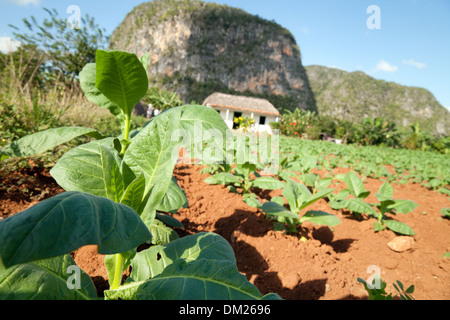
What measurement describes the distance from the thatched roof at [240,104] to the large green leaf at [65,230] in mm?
32147

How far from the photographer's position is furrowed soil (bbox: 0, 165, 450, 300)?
154cm

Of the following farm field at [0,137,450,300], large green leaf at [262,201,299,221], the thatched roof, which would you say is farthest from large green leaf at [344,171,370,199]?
the thatched roof

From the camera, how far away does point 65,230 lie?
1.55 feet

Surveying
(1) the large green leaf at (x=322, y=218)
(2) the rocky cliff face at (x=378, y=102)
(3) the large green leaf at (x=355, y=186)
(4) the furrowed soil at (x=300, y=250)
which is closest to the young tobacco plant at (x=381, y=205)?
(3) the large green leaf at (x=355, y=186)

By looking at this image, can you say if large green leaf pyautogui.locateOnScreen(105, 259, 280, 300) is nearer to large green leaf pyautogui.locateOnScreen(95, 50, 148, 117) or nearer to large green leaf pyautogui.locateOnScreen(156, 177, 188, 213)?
large green leaf pyautogui.locateOnScreen(156, 177, 188, 213)

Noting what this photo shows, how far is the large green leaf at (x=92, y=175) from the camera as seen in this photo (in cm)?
90

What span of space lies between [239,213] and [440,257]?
1906mm

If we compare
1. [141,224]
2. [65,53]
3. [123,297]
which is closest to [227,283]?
[141,224]

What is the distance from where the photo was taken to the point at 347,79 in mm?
95562

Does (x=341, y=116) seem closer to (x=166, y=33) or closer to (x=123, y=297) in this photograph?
(x=166, y=33)

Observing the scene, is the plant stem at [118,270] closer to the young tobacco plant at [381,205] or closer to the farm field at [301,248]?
the farm field at [301,248]

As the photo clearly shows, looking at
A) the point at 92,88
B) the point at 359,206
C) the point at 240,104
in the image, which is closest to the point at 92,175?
the point at 92,88

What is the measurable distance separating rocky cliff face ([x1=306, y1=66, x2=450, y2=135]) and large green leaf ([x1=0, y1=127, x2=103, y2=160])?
298 ft

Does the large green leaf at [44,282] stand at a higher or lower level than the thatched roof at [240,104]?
lower
